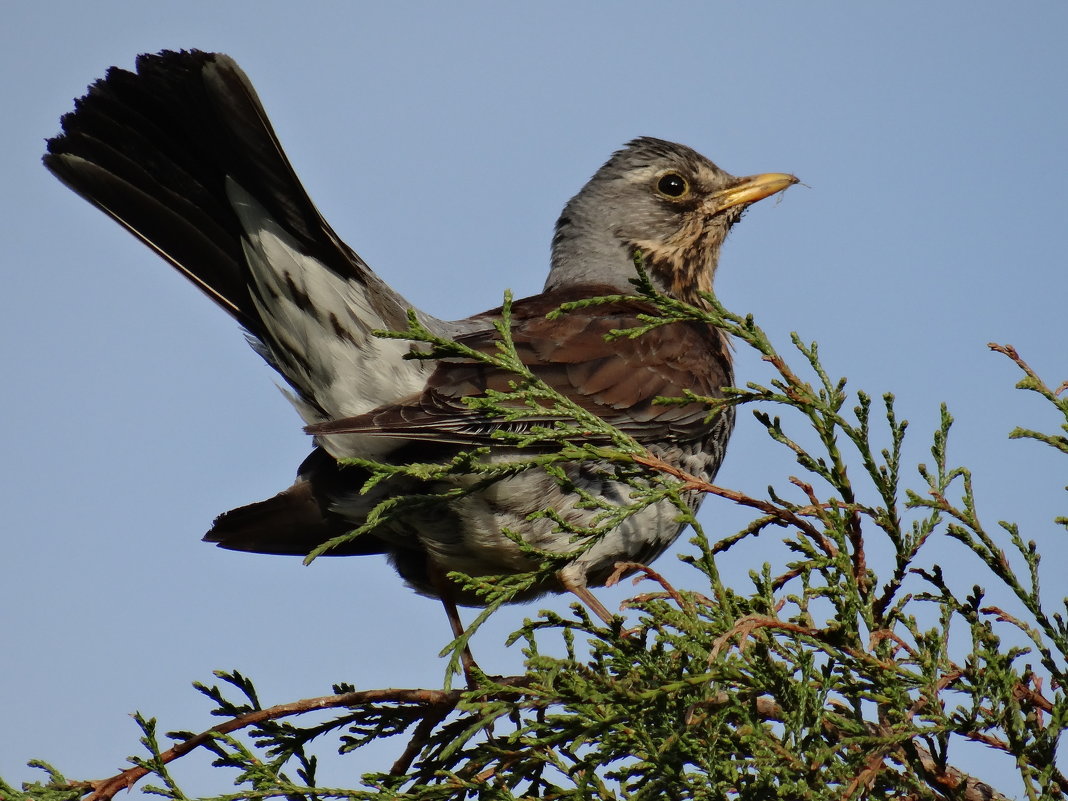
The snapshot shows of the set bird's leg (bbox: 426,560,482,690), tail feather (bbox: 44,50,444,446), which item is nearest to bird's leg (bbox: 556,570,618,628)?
bird's leg (bbox: 426,560,482,690)

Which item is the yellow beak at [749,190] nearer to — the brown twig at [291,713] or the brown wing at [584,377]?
the brown wing at [584,377]

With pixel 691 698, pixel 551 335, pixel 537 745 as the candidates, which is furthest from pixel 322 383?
pixel 691 698

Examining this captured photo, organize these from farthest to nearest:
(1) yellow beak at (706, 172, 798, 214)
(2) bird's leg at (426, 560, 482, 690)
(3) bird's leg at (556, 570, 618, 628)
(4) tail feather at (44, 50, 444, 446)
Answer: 1. (1) yellow beak at (706, 172, 798, 214)
2. (2) bird's leg at (426, 560, 482, 690)
3. (3) bird's leg at (556, 570, 618, 628)
4. (4) tail feather at (44, 50, 444, 446)

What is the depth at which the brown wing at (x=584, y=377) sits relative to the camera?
142 inches

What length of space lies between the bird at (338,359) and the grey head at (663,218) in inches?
48.1

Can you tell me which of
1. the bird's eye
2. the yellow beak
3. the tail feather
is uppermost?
the bird's eye

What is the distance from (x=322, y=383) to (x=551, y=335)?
0.91 meters

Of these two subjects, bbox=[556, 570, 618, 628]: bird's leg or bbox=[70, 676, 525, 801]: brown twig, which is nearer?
bbox=[70, 676, 525, 801]: brown twig

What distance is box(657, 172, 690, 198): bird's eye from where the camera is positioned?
5.70 meters

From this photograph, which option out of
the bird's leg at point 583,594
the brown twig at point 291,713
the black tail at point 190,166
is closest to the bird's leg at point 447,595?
the bird's leg at point 583,594

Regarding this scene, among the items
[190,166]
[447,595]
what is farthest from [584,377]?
[190,166]

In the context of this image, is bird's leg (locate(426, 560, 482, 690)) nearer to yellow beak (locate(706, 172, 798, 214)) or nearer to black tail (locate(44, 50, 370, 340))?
black tail (locate(44, 50, 370, 340))

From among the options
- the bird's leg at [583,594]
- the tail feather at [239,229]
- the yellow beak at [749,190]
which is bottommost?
the bird's leg at [583,594]

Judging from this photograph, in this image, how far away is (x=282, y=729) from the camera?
310 cm
